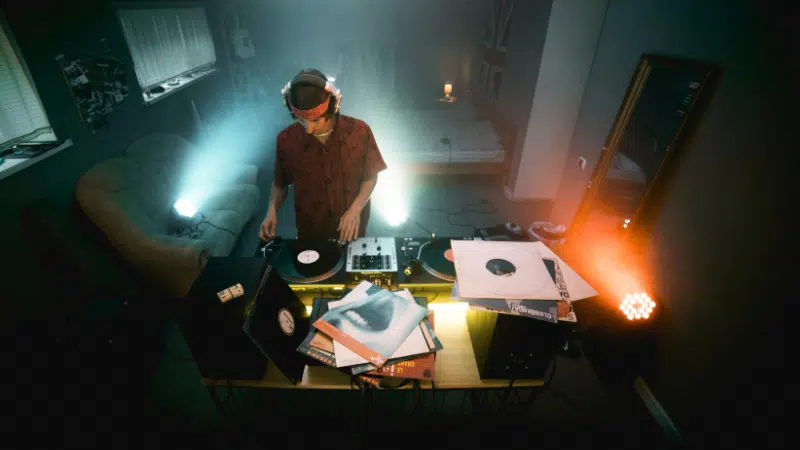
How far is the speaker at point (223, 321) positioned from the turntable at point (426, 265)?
57 cm

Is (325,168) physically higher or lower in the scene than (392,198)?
higher

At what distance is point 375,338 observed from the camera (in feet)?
4.08

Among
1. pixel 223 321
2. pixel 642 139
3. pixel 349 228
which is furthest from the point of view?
pixel 642 139

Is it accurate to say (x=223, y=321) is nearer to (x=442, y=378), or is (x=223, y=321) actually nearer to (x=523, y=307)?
(x=442, y=378)

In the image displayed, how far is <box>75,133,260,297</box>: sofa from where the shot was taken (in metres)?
2.61

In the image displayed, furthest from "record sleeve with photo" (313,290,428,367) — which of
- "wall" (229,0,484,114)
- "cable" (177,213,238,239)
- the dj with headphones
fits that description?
"wall" (229,0,484,114)

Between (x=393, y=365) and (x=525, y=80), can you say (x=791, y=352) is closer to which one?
(x=393, y=365)

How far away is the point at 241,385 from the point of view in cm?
133

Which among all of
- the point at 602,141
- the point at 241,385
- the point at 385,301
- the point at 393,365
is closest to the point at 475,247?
the point at 385,301

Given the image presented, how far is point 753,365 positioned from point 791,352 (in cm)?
18

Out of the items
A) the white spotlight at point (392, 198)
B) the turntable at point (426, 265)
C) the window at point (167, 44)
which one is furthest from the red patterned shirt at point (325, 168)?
the window at point (167, 44)

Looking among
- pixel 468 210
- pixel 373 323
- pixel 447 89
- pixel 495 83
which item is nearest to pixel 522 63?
pixel 495 83

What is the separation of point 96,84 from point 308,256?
9.27 feet

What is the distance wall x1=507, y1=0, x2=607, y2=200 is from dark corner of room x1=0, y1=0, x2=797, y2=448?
0.03m
